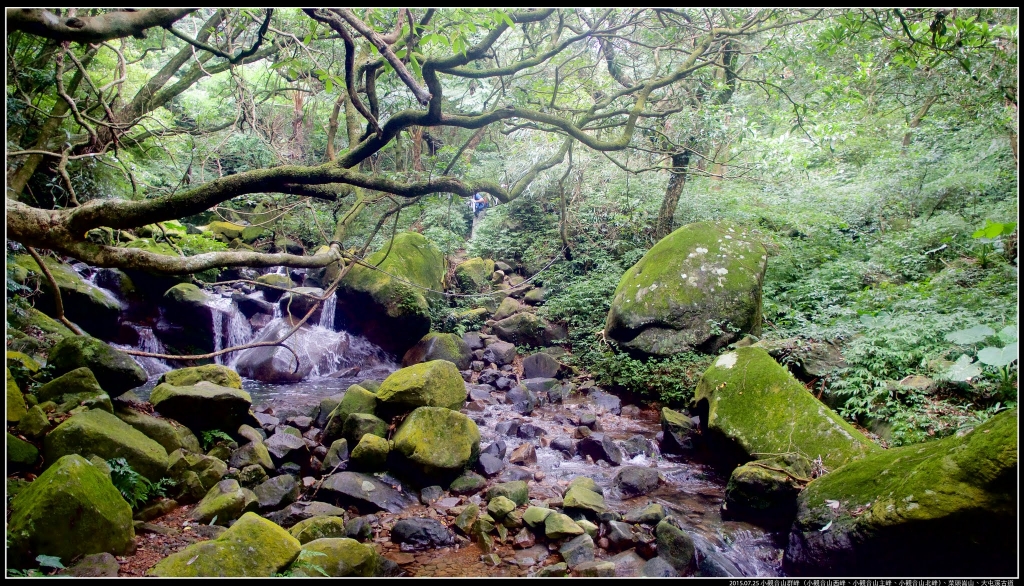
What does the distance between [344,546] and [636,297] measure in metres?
6.40

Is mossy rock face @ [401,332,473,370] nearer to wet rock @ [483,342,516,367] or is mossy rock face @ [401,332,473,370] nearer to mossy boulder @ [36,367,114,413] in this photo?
wet rock @ [483,342,516,367]

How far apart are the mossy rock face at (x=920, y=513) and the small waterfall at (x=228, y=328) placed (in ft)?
30.9

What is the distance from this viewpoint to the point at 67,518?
2.94 meters

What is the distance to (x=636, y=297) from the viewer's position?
8.59m

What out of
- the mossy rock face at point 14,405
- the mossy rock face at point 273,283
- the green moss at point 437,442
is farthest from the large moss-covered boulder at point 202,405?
the mossy rock face at point 273,283

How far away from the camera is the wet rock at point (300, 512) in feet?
14.2

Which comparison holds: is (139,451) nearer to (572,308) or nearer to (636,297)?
(636,297)

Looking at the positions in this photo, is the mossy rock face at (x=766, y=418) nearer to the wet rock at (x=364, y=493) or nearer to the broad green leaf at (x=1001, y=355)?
the broad green leaf at (x=1001, y=355)

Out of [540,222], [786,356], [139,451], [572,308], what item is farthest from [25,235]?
[540,222]

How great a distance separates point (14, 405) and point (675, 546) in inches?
216

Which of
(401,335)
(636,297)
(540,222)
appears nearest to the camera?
(636,297)

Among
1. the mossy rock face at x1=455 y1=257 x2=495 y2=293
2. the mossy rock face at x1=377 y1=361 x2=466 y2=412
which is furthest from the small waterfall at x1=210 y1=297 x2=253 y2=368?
the mossy rock face at x1=455 y1=257 x2=495 y2=293

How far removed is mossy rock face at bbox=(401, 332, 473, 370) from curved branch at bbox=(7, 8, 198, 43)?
24.8ft

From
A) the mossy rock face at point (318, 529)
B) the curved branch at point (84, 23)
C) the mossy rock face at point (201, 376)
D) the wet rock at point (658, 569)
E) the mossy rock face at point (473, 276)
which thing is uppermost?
the curved branch at point (84, 23)
